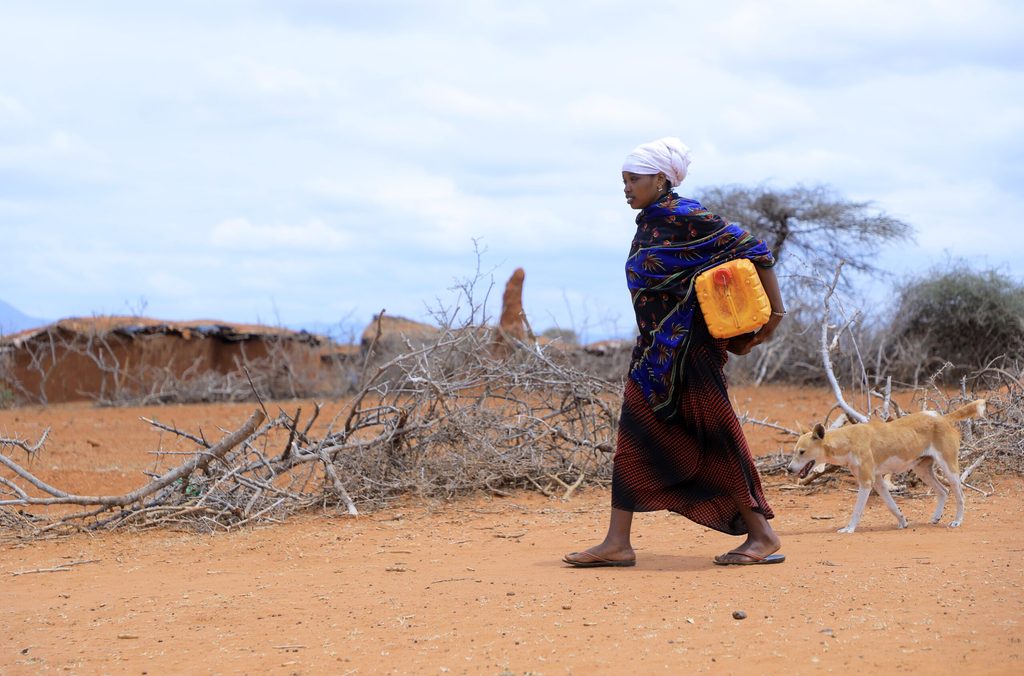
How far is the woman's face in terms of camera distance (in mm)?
4938

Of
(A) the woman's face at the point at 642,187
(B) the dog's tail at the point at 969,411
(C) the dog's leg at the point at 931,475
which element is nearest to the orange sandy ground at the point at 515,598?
(C) the dog's leg at the point at 931,475

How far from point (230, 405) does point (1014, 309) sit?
11.9 m

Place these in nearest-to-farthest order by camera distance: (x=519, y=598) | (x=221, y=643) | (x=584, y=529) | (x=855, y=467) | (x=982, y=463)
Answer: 1. (x=221, y=643)
2. (x=519, y=598)
3. (x=855, y=467)
4. (x=584, y=529)
5. (x=982, y=463)

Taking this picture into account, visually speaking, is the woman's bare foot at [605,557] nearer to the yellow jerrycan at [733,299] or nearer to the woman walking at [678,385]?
the woman walking at [678,385]

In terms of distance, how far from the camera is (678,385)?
4.88 metres

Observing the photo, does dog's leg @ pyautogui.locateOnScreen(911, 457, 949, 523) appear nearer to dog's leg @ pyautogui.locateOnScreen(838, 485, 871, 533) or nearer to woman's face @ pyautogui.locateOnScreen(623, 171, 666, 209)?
dog's leg @ pyautogui.locateOnScreen(838, 485, 871, 533)

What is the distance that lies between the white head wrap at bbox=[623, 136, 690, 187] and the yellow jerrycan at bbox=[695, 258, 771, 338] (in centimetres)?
54

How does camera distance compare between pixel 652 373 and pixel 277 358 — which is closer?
pixel 652 373

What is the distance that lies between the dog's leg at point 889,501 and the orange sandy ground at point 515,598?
0.10m

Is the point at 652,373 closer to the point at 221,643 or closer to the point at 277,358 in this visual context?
the point at 221,643

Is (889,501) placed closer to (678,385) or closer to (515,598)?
(678,385)

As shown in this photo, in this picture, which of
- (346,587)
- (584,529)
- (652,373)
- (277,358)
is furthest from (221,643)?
(277,358)

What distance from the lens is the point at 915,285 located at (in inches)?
641

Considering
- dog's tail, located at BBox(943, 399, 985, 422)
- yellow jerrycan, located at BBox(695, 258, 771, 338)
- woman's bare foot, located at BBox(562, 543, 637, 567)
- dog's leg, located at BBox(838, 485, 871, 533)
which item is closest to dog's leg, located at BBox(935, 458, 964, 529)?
dog's tail, located at BBox(943, 399, 985, 422)
